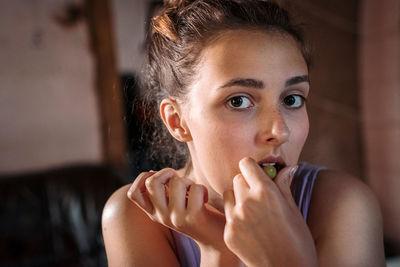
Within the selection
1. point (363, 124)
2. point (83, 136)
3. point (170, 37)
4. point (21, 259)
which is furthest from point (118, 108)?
point (170, 37)

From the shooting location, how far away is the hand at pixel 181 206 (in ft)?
1.99

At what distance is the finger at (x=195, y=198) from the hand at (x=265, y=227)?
0.06 metres

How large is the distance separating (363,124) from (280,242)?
63.1 inches

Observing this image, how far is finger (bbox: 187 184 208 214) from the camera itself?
60cm

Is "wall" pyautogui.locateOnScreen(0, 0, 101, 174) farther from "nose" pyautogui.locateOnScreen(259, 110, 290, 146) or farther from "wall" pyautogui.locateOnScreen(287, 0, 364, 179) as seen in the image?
"nose" pyautogui.locateOnScreen(259, 110, 290, 146)

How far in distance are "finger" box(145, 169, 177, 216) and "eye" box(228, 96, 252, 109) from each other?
0.55 ft

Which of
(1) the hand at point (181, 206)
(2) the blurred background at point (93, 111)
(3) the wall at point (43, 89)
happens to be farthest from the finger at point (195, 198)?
(3) the wall at point (43, 89)

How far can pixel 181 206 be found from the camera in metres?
0.61

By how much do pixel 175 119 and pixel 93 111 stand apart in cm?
164

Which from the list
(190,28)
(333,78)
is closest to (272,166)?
(190,28)

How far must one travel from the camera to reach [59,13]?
2.18 metres

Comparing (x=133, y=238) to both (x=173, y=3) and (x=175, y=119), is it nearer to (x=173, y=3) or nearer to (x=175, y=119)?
(x=175, y=119)

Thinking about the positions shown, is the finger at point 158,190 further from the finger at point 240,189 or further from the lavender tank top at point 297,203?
the lavender tank top at point 297,203

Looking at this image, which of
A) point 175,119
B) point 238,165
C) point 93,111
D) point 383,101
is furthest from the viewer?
point 93,111
